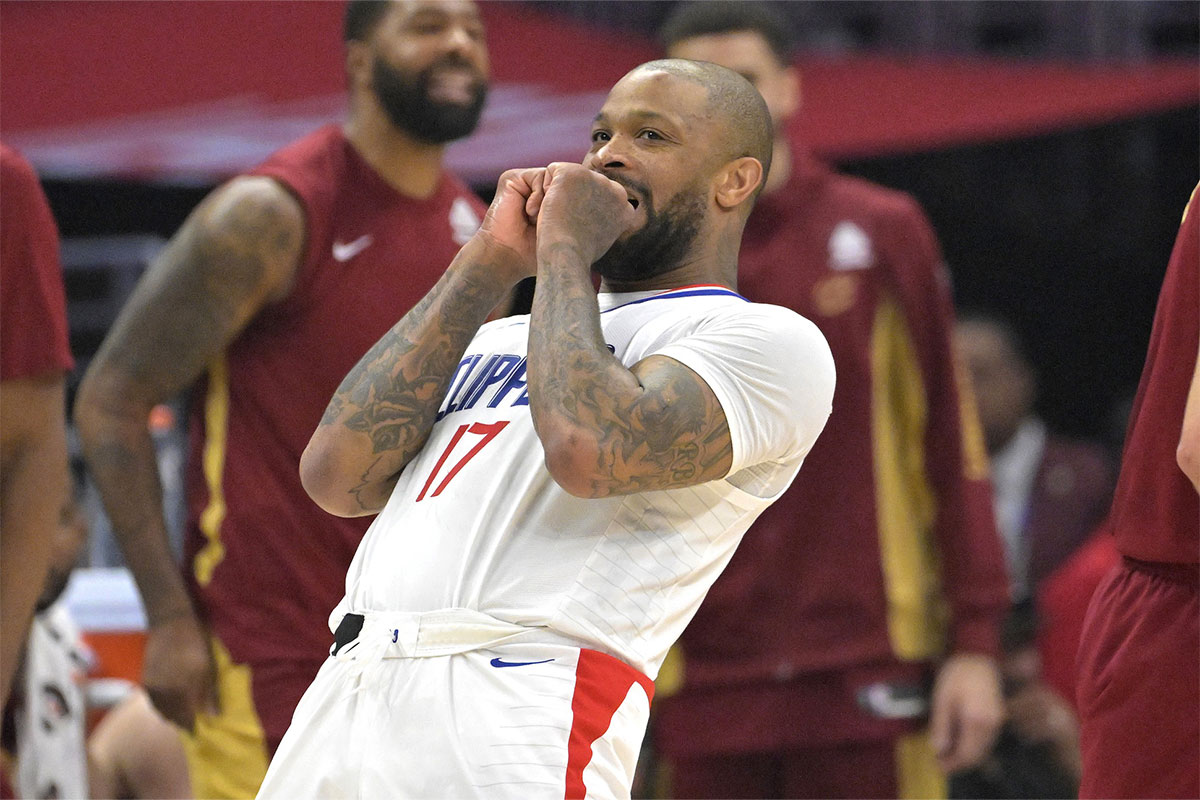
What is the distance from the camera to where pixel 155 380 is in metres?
3.63

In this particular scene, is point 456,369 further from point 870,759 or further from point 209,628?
point 870,759

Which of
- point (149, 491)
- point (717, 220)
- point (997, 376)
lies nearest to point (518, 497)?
point (717, 220)

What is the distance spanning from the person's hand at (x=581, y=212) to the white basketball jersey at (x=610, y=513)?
174mm

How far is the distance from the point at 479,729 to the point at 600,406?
0.50m

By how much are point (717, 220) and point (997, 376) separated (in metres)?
4.26

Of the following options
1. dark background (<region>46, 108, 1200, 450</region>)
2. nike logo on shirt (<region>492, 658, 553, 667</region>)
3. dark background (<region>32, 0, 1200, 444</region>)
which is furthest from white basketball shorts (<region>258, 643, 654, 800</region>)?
dark background (<region>46, 108, 1200, 450</region>)

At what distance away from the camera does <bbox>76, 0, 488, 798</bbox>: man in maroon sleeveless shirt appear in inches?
141

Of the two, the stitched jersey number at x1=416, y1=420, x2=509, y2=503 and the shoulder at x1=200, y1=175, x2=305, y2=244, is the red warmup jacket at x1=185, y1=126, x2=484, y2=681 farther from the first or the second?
the stitched jersey number at x1=416, y1=420, x2=509, y2=503

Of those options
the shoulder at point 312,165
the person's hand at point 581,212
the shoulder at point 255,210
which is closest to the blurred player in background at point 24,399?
the shoulder at point 255,210

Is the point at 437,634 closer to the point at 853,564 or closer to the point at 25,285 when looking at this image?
the point at 25,285

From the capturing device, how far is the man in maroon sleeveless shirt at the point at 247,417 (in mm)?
3592

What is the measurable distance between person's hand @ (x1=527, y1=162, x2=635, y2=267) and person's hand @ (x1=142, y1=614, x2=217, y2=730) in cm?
149

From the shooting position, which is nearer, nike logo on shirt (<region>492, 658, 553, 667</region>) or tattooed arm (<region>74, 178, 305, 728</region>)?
nike logo on shirt (<region>492, 658, 553, 667</region>)

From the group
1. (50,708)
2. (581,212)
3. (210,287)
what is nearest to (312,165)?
(210,287)
